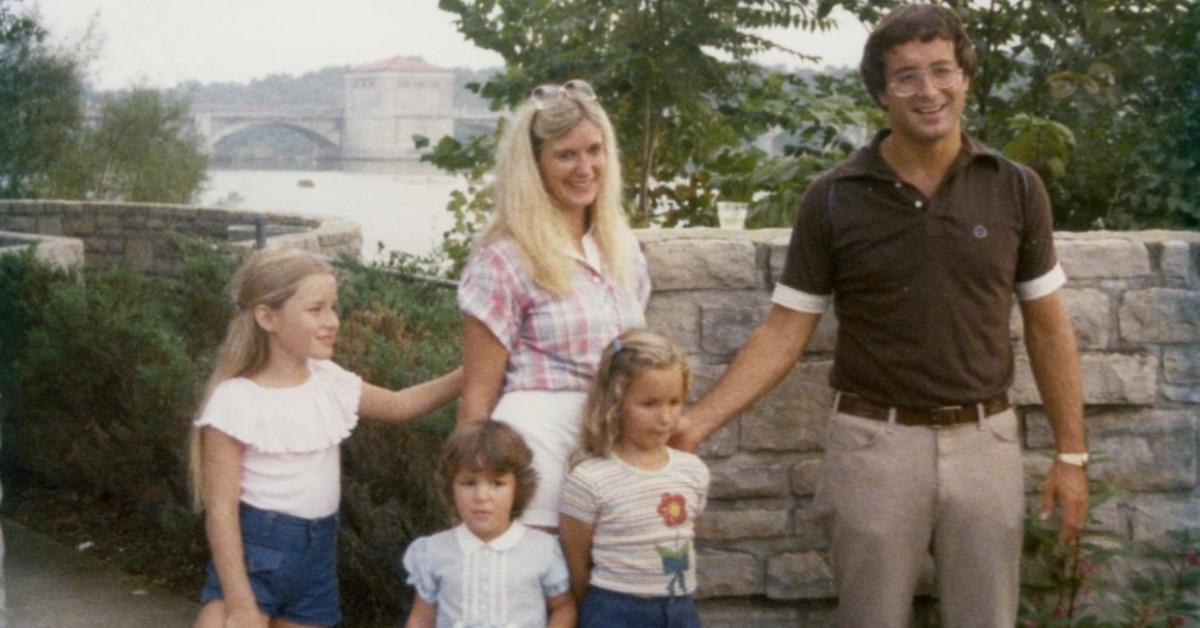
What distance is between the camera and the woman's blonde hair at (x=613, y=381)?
3.26m

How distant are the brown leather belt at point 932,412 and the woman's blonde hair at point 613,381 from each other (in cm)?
48

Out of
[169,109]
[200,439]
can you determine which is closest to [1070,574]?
[200,439]

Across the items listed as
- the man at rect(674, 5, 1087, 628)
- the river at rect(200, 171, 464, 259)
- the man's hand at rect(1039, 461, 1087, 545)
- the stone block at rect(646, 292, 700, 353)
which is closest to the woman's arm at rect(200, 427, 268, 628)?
the man at rect(674, 5, 1087, 628)

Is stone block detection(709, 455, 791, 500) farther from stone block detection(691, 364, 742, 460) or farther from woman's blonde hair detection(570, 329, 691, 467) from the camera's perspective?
woman's blonde hair detection(570, 329, 691, 467)

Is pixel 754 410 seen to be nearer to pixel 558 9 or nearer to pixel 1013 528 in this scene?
pixel 1013 528

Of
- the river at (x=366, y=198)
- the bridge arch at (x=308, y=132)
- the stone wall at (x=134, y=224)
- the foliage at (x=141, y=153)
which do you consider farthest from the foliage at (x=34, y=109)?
the bridge arch at (x=308, y=132)

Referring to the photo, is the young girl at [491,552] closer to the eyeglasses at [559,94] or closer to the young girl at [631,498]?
the young girl at [631,498]

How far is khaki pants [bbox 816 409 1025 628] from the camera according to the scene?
11.4 feet

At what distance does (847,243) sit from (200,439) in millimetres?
1524

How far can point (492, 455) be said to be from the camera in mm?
3225

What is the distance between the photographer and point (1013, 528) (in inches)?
139

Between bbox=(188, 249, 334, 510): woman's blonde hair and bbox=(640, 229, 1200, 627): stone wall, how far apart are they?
0.96 metres

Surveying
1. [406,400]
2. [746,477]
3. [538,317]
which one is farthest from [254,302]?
[746,477]

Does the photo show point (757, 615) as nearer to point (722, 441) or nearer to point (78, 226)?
point (722, 441)
